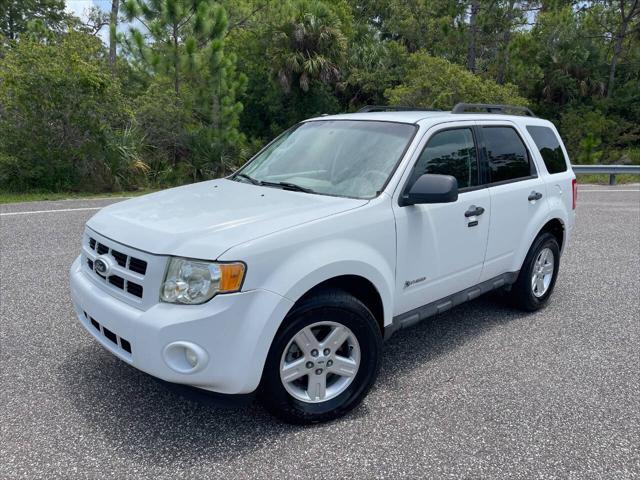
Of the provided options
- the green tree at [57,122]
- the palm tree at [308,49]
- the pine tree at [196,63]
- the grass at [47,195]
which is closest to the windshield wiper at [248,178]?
the grass at [47,195]

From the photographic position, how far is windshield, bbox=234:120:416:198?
347 cm

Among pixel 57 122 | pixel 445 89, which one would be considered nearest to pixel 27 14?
pixel 57 122

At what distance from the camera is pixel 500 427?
300 cm

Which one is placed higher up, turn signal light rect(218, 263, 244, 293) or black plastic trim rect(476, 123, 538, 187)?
black plastic trim rect(476, 123, 538, 187)

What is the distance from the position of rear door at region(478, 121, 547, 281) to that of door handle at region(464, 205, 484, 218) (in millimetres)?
202

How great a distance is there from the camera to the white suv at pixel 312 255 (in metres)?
2.59

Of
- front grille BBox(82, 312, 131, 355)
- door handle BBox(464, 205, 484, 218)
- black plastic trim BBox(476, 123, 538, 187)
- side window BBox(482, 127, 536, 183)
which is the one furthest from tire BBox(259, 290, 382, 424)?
side window BBox(482, 127, 536, 183)

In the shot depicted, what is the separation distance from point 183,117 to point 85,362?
13.1 m

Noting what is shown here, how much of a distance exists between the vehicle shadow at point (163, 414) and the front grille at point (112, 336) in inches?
10.4

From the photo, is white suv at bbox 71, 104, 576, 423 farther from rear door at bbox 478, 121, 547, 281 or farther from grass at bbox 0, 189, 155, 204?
grass at bbox 0, 189, 155, 204

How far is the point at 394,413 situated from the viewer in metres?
3.12

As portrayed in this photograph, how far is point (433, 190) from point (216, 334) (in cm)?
153

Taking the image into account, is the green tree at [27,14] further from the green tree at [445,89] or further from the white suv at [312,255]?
the white suv at [312,255]

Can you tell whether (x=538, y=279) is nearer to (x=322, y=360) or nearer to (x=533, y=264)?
(x=533, y=264)
